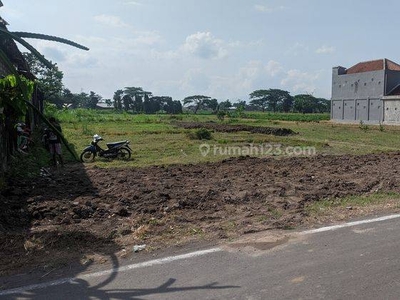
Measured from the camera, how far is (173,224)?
535 centimetres

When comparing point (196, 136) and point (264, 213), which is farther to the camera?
point (196, 136)

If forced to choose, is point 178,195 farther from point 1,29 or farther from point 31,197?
point 1,29

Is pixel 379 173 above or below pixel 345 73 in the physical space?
below

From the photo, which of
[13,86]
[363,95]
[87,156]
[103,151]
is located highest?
[363,95]

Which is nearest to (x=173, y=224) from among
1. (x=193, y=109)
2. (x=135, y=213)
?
(x=135, y=213)

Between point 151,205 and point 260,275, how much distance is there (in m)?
2.86

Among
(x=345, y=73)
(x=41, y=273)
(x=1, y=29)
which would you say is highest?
(x=345, y=73)

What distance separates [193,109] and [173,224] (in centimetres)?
11569

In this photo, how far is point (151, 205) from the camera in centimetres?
620

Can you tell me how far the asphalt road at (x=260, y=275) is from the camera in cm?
332

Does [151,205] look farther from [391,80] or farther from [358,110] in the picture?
[358,110]

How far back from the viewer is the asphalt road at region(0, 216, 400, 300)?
131 inches
